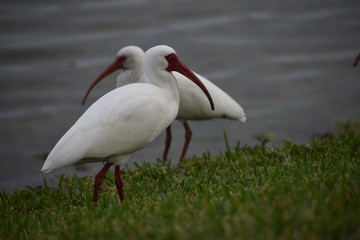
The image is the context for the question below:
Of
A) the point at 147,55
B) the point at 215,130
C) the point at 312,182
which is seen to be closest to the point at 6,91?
the point at 215,130

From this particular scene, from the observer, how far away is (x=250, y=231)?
368 centimetres

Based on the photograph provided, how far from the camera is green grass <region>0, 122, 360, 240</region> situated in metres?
3.77

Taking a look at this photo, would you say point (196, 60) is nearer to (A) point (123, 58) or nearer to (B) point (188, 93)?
(B) point (188, 93)

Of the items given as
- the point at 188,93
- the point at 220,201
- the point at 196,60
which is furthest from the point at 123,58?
the point at 196,60

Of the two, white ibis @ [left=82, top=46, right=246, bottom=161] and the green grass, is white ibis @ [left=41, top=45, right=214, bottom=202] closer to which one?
the green grass

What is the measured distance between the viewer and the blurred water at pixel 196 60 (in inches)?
404

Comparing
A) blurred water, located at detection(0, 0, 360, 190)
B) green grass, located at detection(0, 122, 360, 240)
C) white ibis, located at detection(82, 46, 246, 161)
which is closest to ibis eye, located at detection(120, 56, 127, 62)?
white ibis, located at detection(82, 46, 246, 161)

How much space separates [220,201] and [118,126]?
1.34 m

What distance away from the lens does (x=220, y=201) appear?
450 centimetres

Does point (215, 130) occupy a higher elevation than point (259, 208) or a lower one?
lower

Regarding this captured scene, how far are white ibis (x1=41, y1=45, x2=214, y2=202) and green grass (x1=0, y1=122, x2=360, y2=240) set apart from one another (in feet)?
1.40

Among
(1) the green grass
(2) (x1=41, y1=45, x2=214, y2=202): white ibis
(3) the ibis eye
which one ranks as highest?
(3) the ibis eye

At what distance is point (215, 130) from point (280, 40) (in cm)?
397

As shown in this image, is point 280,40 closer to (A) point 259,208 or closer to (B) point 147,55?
(B) point 147,55
